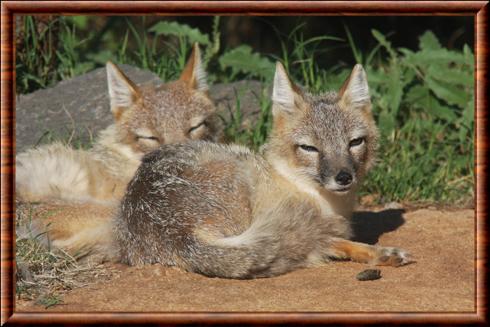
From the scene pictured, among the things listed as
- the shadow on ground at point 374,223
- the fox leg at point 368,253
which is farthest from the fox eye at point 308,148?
the shadow on ground at point 374,223

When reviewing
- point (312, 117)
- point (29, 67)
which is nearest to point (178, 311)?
point (312, 117)

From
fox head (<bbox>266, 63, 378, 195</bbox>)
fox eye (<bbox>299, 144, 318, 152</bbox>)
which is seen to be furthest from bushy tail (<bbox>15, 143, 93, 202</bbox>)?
fox eye (<bbox>299, 144, 318, 152</bbox>)

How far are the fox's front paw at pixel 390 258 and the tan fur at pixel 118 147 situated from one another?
2.16 metres

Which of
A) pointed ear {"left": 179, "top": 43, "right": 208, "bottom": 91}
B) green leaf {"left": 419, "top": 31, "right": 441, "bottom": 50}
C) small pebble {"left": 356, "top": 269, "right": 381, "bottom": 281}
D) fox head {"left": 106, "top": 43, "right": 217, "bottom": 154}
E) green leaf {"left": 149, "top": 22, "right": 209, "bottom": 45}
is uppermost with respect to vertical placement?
green leaf {"left": 149, "top": 22, "right": 209, "bottom": 45}

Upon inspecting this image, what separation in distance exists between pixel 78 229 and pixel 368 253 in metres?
2.20

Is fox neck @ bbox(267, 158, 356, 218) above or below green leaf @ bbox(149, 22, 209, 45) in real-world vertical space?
below

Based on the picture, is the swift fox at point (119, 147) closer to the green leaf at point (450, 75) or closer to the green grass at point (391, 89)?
the green grass at point (391, 89)

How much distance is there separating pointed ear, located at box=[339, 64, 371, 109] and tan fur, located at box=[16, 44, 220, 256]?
1560mm

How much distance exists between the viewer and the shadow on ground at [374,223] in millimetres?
5891

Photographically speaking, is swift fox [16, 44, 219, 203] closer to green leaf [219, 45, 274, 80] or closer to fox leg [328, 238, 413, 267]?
green leaf [219, 45, 274, 80]

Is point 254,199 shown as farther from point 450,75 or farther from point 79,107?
point 450,75

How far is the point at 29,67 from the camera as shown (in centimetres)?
816

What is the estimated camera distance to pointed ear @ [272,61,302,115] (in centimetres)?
549

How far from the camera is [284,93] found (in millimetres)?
5539
